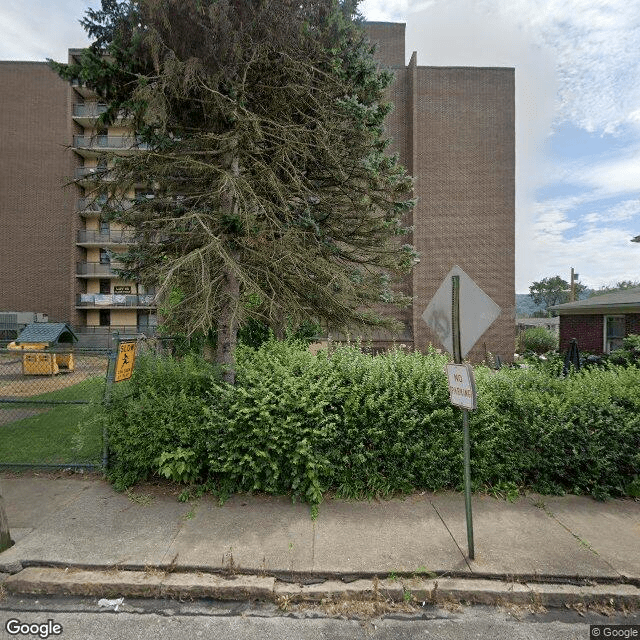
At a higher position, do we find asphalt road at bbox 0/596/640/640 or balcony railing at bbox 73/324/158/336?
balcony railing at bbox 73/324/158/336

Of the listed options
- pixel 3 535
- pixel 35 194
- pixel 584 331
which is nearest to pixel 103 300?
pixel 35 194

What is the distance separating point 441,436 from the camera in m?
4.25

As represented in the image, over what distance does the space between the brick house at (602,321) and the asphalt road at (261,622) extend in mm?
16321

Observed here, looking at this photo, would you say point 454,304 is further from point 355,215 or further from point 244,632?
point 355,215

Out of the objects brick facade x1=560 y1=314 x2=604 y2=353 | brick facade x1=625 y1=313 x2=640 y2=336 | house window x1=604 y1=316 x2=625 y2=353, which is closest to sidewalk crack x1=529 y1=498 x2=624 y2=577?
brick facade x1=625 y1=313 x2=640 y2=336

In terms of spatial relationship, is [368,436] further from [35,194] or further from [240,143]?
[35,194]

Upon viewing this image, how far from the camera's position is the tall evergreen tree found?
5152mm

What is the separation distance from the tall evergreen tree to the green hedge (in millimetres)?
1106

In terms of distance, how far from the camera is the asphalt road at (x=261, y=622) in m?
2.57

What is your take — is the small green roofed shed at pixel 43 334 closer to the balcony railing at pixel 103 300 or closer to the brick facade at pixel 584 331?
the balcony railing at pixel 103 300

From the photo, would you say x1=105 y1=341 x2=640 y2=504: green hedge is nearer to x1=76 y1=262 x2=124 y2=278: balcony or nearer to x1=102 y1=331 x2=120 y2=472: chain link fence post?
x1=102 y1=331 x2=120 y2=472: chain link fence post

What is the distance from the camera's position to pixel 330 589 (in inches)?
115

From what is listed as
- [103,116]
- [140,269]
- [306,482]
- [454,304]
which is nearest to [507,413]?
[454,304]

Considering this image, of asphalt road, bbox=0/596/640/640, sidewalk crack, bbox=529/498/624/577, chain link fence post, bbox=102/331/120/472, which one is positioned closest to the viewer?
asphalt road, bbox=0/596/640/640
